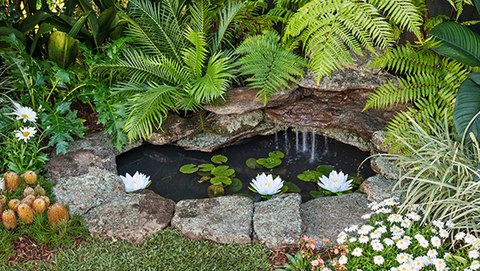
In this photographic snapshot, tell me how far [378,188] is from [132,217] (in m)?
1.42

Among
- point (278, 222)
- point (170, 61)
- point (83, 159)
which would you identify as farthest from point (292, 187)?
point (83, 159)

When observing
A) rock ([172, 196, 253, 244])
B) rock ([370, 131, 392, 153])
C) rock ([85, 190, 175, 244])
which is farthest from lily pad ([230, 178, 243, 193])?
rock ([370, 131, 392, 153])

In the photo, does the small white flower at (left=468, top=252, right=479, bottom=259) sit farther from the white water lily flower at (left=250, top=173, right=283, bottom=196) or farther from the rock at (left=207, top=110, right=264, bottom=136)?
the rock at (left=207, top=110, right=264, bottom=136)

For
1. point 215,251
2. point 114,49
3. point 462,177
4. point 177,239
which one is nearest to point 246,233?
point 215,251

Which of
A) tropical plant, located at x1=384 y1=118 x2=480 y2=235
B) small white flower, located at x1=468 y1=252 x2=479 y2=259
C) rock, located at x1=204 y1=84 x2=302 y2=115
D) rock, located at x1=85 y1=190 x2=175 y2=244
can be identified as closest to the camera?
small white flower, located at x1=468 y1=252 x2=479 y2=259

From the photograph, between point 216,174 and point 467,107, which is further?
point 216,174

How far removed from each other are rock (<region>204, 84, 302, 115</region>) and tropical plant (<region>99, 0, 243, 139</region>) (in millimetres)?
72

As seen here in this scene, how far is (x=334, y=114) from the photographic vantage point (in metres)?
4.02

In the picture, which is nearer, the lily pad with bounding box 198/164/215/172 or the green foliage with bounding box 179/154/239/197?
the green foliage with bounding box 179/154/239/197

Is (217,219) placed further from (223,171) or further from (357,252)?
(357,252)

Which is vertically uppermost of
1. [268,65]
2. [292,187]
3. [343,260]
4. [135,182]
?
[268,65]

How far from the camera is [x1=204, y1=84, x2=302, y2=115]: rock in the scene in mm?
3855

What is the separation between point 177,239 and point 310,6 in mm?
1666

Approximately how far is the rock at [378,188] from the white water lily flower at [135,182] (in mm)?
1335
